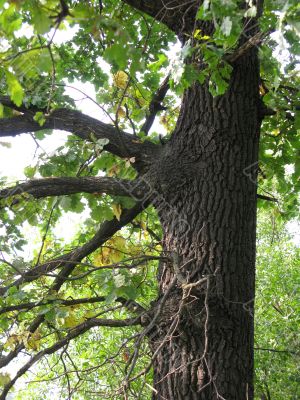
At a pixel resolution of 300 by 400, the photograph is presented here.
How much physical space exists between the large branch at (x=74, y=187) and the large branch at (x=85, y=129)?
0.65 feet

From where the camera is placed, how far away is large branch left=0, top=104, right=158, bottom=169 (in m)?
3.77

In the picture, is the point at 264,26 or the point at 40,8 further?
the point at 264,26

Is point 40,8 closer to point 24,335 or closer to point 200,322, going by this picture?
point 200,322

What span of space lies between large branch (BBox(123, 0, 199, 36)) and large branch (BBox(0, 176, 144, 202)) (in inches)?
40.8

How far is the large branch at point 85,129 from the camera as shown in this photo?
3.77 metres

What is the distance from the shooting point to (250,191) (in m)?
3.52

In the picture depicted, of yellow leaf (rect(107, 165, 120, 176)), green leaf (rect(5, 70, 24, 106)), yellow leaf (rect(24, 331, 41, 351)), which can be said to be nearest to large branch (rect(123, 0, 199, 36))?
yellow leaf (rect(107, 165, 120, 176))

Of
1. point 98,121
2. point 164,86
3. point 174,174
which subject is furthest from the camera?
point 164,86

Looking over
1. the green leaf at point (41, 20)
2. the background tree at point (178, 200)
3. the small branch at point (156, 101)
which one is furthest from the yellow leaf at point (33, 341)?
the green leaf at point (41, 20)

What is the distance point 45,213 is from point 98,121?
43.6 inches

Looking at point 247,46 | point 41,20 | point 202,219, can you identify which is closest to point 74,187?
point 202,219

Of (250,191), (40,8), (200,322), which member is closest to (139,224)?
(250,191)

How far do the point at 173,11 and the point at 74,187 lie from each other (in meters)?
1.29

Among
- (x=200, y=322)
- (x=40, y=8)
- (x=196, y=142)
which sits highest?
(x=196, y=142)
